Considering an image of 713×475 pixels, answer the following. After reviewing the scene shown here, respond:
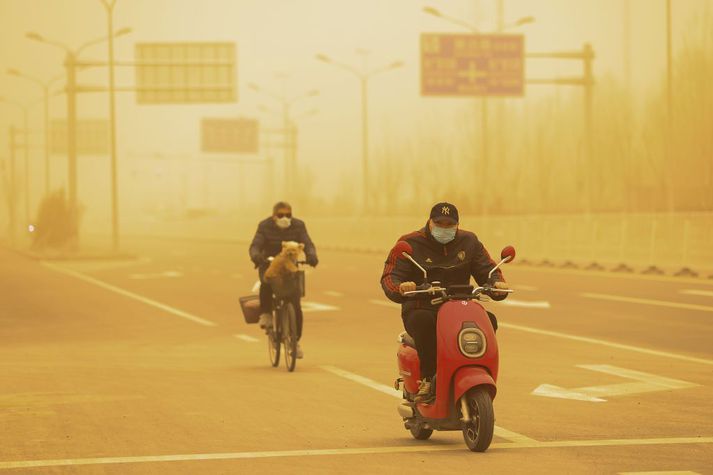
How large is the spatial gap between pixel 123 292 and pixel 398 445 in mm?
21993

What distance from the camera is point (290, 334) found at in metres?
14.9

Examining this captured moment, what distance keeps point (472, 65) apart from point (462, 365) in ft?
133

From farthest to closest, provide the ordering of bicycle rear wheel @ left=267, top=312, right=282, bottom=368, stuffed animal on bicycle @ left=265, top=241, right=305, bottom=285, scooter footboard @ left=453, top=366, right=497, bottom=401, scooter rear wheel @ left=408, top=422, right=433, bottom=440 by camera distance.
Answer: bicycle rear wheel @ left=267, top=312, right=282, bottom=368 → stuffed animal on bicycle @ left=265, top=241, right=305, bottom=285 → scooter rear wheel @ left=408, top=422, right=433, bottom=440 → scooter footboard @ left=453, top=366, right=497, bottom=401

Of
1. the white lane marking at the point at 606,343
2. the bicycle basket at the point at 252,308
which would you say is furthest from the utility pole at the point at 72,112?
the bicycle basket at the point at 252,308

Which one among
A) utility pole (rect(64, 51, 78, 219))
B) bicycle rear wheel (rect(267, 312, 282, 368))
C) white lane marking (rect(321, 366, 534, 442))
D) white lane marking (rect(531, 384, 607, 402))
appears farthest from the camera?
utility pole (rect(64, 51, 78, 219))

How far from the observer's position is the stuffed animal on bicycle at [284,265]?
48.8 feet

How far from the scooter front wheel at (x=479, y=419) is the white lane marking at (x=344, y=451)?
0.66 ft

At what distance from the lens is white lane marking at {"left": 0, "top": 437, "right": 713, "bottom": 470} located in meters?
8.90

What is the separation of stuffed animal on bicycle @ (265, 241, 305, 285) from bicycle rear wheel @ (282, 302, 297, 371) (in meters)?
0.29

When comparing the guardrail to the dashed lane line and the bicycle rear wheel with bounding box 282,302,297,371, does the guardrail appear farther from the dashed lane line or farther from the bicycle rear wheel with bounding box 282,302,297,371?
the bicycle rear wheel with bounding box 282,302,297,371

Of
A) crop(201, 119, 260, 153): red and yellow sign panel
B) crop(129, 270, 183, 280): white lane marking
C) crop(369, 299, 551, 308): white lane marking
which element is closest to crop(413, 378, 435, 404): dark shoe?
crop(369, 299, 551, 308): white lane marking

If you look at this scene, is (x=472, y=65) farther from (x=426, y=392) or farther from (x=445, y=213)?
(x=426, y=392)

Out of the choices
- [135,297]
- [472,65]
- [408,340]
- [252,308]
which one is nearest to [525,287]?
[135,297]

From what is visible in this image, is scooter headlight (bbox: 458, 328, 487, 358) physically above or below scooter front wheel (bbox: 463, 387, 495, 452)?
above
